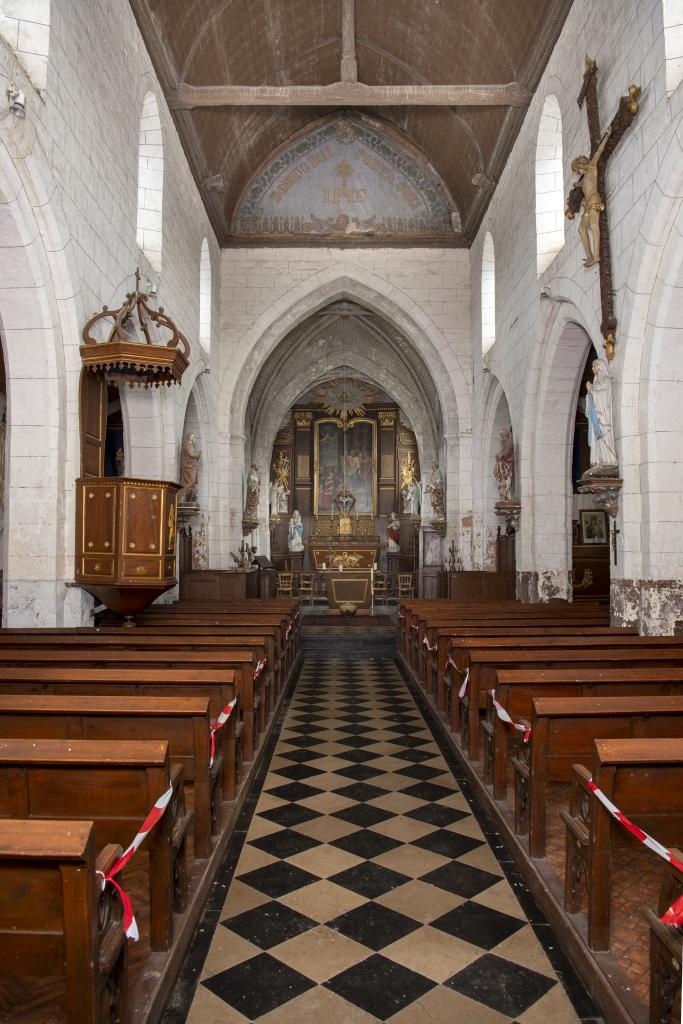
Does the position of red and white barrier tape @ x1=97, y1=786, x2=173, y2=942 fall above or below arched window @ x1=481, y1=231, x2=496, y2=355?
below

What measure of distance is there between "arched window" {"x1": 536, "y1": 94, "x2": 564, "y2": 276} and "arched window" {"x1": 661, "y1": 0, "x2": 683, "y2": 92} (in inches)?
166

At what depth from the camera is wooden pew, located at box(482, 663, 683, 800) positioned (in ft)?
14.0

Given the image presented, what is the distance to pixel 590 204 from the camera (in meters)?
8.33

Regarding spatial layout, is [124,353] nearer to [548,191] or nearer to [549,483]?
[549,483]

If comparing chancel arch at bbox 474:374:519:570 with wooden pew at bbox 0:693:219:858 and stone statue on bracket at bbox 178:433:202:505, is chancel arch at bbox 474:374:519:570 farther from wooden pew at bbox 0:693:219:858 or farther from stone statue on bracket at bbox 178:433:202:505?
wooden pew at bbox 0:693:219:858

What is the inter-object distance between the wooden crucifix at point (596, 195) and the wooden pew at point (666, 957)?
6.65m


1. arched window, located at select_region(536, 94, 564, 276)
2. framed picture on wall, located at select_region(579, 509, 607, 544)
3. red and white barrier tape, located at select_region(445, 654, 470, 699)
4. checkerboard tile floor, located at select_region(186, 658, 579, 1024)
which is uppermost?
arched window, located at select_region(536, 94, 564, 276)

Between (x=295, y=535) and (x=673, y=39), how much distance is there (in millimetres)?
19903

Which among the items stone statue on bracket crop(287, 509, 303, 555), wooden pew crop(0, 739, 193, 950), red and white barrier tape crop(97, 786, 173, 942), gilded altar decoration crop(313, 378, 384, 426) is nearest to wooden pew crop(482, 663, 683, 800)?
wooden pew crop(0, 739, 193, 950)

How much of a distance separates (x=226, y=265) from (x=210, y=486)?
16.4ft

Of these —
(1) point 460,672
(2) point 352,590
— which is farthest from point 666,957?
(2) point 352,590

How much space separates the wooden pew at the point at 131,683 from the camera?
4199mm

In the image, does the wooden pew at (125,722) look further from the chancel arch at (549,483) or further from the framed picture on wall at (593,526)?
the framed picture on wall at (593,526)

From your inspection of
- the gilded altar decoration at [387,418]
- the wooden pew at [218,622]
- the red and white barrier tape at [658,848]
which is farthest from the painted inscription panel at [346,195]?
the red and white barrier tape at [658,848]
